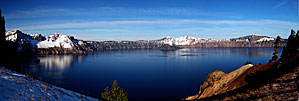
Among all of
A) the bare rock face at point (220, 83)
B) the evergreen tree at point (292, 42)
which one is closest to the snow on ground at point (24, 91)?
the bare rock face at point (220, 83)

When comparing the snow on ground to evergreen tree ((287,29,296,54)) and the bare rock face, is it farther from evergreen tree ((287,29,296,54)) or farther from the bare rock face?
evergreen tree ((287,29,296,54))

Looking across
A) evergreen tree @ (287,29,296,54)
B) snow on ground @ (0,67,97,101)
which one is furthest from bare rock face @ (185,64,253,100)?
snow on ground @ (0,67,97,101)

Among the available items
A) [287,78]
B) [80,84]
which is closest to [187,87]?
[80,84]

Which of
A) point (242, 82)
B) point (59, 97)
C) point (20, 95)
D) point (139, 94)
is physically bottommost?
point (139, 94)

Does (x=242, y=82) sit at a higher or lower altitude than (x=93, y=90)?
higher

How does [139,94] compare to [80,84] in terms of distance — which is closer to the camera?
[139,94]

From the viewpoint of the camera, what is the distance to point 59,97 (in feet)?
48.4

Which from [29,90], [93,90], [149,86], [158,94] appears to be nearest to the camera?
[29,90]

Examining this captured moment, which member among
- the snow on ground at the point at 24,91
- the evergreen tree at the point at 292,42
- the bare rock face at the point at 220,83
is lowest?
the bare rock face at the point at 220,83

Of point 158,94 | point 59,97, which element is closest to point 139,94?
point 158,94

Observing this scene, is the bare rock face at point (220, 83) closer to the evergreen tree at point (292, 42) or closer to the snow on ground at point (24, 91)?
the evergreen tree at point (292, 42)

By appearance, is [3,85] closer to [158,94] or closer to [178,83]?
[158,94]

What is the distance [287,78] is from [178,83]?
72952 mm

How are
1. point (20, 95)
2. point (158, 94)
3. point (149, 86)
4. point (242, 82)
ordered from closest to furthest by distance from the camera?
point (20, 95) < point (242, 82) < point (158, 94) < point (149, 86)
